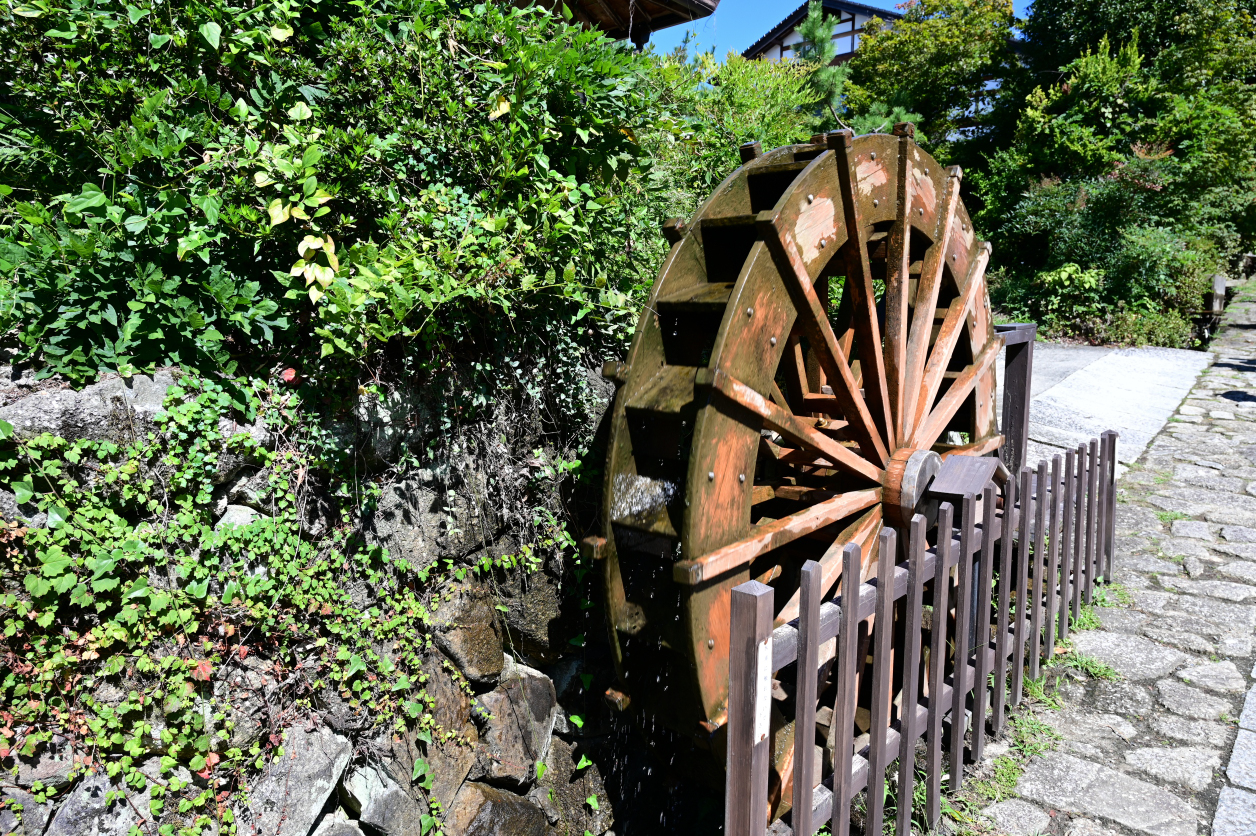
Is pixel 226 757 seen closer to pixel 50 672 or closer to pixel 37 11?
pixel 50 672

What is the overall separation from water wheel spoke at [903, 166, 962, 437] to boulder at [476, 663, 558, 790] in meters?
1.99

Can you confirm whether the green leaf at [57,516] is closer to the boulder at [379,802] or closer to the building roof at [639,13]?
the boulder at [379,802]

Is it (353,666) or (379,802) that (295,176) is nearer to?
(353,666)

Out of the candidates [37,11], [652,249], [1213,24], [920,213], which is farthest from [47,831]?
[1213,24]

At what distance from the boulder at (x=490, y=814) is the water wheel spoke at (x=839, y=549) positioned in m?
1.31

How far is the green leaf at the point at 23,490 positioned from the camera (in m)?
2.06

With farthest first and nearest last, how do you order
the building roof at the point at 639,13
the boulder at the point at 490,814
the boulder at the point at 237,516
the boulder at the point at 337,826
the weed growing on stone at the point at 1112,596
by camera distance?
the building roof at the point at 639,13 < the weed growing on stone at the point at 1112,596 < the boulder at the point at 490,814 < the boulder at the point at 337,826 < the boulder at the point at 237,516

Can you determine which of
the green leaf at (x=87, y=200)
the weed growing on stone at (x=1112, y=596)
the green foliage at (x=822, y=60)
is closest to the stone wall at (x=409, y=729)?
the green leaf at (x=87, y=200)

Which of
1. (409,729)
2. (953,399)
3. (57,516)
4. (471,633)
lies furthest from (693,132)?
(57,516)

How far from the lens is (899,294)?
3273 millimetres

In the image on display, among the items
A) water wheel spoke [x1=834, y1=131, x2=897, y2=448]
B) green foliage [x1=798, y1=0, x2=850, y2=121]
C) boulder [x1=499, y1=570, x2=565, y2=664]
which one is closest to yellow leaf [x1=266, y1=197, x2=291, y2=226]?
boulder [x1=499, y1=570, x2=565, y2=664]

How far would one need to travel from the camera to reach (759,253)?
8.63 feet

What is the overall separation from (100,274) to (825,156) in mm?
2466

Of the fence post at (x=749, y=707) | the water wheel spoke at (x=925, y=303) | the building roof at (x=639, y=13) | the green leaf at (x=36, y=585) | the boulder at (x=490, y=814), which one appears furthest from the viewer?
the building roof at (x=639, y=13)
